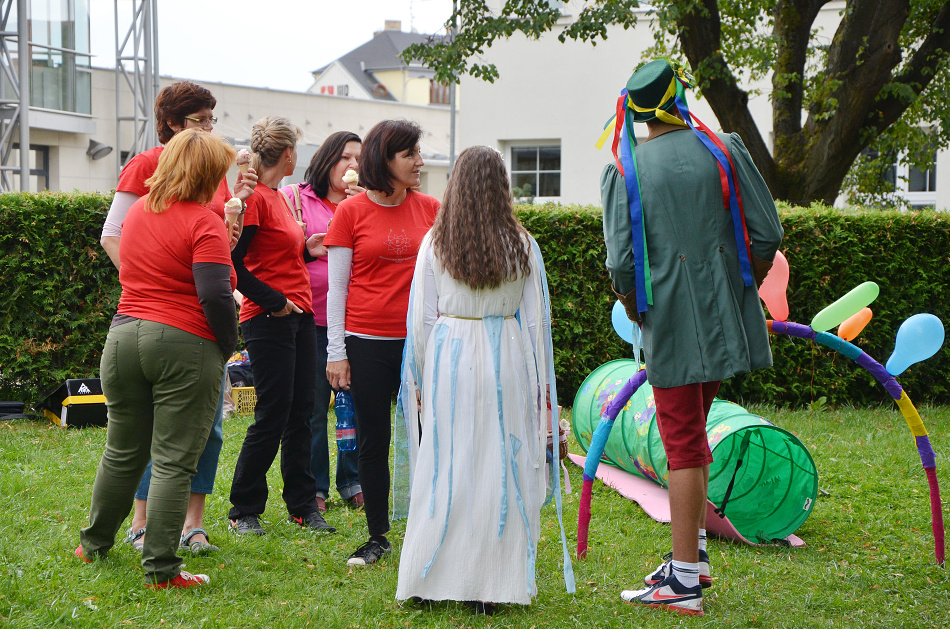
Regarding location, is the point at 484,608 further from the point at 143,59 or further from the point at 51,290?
the point at 143,59

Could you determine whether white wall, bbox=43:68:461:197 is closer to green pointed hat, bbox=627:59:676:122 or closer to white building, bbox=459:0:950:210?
white building, bbox=459:0:950:210

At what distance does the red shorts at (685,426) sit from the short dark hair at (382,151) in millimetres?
1537

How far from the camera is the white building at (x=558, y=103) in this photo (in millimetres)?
18359

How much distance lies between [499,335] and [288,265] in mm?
1392

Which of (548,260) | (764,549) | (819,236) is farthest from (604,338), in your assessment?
(764,549)

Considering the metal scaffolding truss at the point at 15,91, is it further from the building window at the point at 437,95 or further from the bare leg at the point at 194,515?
the building window at the point at 437,95

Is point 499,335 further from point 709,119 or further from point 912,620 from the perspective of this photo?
point 709,119

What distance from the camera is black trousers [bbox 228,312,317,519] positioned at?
13.7 feet

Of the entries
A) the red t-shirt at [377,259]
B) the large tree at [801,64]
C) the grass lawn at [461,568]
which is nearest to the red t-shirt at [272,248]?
the red t-shirt at [377,259]

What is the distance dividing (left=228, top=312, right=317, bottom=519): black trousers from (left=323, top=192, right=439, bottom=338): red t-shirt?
1.57ft

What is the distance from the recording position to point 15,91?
16203mm

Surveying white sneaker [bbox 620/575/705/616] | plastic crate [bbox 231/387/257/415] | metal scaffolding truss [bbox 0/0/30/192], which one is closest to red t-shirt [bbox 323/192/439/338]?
white sneaker [bbox 620/575/705/616]

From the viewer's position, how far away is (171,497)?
11.1 ft

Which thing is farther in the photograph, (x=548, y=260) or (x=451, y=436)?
(x=548, y=260)
